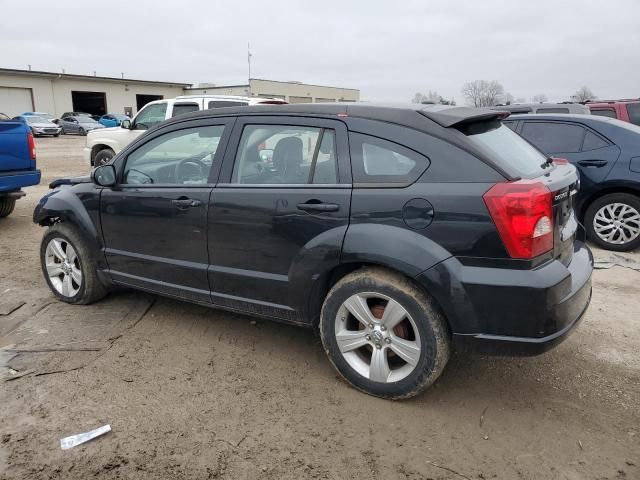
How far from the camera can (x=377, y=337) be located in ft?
10.00

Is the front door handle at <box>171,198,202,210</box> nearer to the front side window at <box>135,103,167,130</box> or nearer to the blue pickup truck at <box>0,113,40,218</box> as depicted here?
the blue pickup truck at <box>0,113,40,218</box>

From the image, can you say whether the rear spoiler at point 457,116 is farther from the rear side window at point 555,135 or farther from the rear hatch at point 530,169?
the rear side window at point 555,135

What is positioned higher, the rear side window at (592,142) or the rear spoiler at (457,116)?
the rear spoiler at (457,116)

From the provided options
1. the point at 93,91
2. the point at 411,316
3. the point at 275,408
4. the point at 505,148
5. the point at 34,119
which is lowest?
the point at 275,408

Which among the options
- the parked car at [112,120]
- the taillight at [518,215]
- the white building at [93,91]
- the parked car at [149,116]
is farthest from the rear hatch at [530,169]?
the white building at [93,91]

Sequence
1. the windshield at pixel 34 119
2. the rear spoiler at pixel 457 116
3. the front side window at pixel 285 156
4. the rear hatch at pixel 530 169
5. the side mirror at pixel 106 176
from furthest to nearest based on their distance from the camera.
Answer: the windshield at pixel 34 119, the side mirror at pixel 106 176, the front side window at pixel 285 156, the rear spoiler at pixel 457 116, the rear hatch at pixel 530 169

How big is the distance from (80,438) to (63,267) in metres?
2.27

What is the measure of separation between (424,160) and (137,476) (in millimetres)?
2223

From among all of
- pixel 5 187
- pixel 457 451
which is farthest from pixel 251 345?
pixel 5 187

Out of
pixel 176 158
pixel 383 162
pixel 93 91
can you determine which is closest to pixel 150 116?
pixel 176 158

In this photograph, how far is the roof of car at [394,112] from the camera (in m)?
3.00

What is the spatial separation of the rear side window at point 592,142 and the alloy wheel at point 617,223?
74 centimetres

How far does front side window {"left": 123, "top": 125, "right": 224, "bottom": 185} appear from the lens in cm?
374

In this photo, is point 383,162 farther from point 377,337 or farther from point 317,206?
point 377,337
